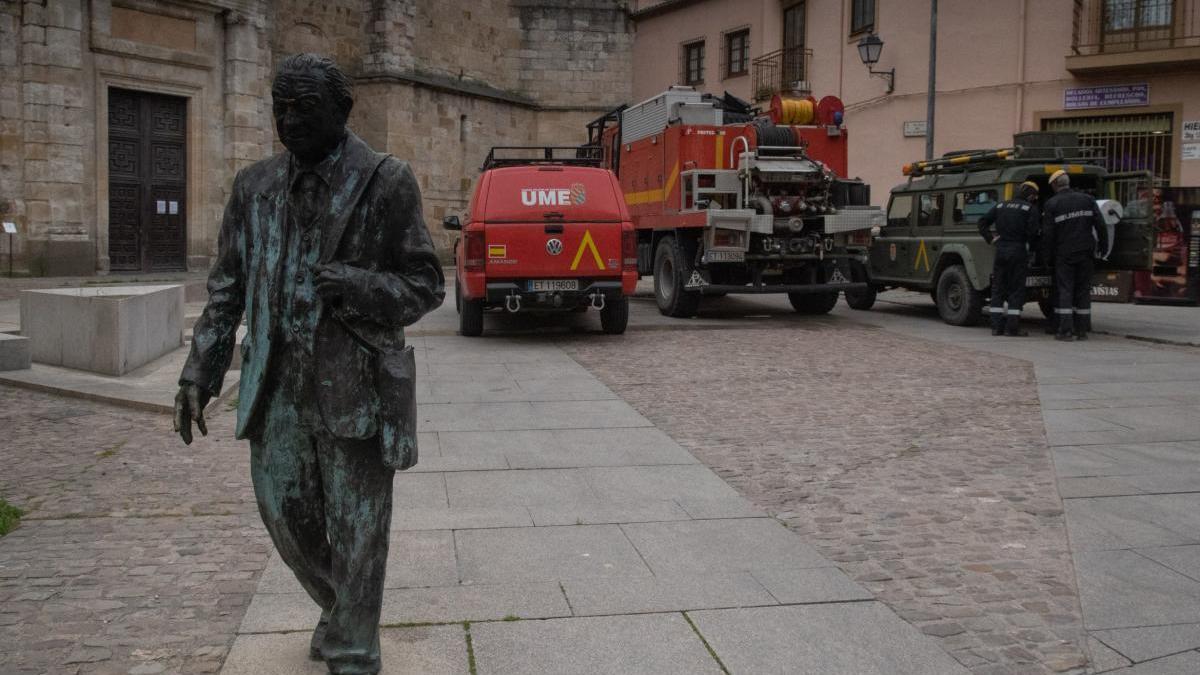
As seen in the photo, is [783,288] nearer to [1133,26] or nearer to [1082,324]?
[1082,324]

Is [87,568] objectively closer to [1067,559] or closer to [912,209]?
[1067,559]

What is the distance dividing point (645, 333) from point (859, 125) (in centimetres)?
1480

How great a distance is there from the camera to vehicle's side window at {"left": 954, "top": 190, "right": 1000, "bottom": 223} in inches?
535

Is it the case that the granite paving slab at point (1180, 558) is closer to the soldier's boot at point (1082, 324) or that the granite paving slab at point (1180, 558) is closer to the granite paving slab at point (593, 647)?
the granite paving slab at point (593, 647)

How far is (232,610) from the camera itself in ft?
12.7

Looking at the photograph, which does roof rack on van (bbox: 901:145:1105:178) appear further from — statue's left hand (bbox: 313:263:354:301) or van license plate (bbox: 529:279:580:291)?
statue's left hand (bbox: 313:263:354:301)

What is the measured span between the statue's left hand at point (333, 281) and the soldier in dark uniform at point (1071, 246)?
445 inches

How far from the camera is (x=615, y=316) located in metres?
12.9

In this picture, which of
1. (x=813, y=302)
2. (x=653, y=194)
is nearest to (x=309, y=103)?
(x=653, y=194)

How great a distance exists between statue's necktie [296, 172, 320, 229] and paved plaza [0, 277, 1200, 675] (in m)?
1.39

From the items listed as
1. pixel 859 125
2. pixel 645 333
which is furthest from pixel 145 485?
pixel 859 125

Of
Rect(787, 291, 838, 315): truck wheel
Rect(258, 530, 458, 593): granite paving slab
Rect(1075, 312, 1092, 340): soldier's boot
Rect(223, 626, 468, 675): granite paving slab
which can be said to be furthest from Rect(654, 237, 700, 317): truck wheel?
Rect(223, 626, 468, 675): granite paving slab

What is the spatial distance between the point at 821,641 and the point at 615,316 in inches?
370

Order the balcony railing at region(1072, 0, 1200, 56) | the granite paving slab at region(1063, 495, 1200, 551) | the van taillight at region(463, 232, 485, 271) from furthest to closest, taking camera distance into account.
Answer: the balcony railing at region(1072, 0, 1200, 56) → the van taillight at region(463, 232, 485, 271) → the granite paving slab at region(1063, 495, 1200, 551)
